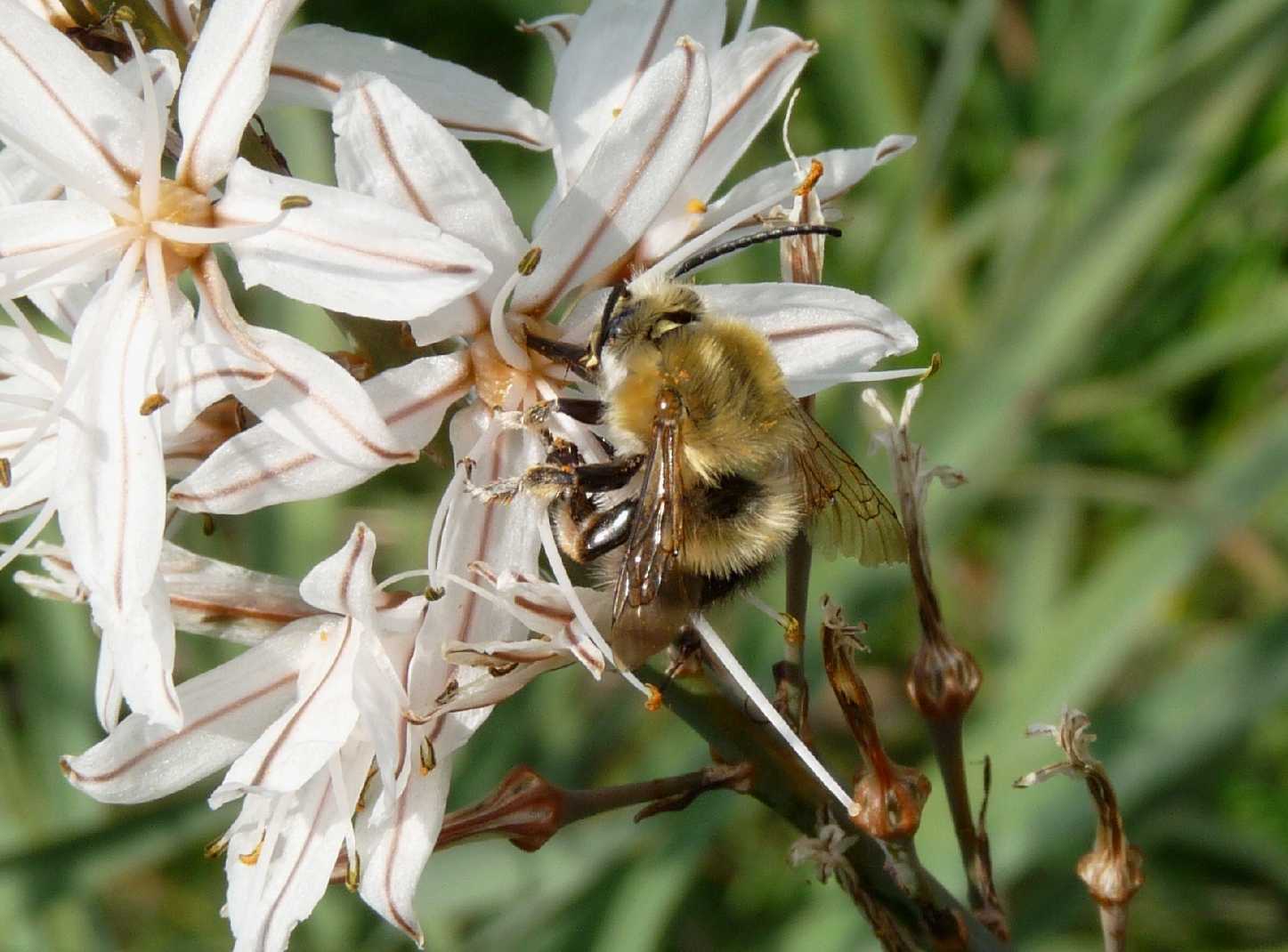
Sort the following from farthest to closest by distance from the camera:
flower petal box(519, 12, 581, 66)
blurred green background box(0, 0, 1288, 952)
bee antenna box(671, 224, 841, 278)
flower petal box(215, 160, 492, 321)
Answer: blurred green background box(0, 0, 1288, 952)
flower petal box(519, 12, 581, 66)
bee antenna box(671, 224, 841, 278)
flower petal box(215, 160, 492, 321)

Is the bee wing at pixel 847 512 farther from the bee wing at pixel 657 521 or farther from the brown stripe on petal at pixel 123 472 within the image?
Result: the brown stripe on petal at pixel 123 472

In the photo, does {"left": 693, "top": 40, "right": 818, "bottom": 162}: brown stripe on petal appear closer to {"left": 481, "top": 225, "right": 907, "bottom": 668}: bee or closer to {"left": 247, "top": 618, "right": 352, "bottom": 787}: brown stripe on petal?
{"left": 481, "top": 225, "right": 907, "bottom": 668}: bee

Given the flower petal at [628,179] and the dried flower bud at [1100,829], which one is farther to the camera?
the dried flower bud at [1100,829]

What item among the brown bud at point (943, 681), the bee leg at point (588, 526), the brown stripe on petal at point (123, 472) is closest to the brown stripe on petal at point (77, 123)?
the brown stripe on petal at point (123, 472)

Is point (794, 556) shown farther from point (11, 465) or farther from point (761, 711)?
point (11, 465)

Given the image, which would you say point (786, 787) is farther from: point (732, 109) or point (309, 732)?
point (732, 109)

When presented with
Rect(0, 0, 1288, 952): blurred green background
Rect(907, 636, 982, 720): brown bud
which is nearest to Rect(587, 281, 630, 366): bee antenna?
Rect(907, 636, 982, 720): brown bud

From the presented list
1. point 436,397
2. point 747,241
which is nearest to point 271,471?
point 436,397
